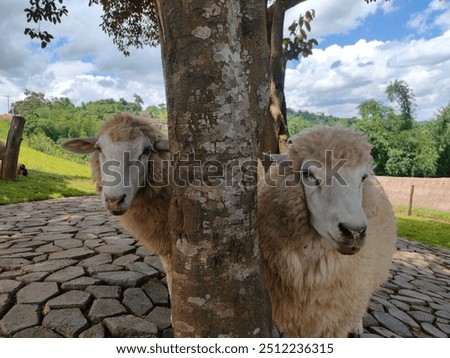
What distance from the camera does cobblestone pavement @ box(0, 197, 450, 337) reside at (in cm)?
256

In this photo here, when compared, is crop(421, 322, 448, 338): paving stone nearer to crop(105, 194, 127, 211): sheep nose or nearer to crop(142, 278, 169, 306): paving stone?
crop(142, 278, 169, 306): paving stone

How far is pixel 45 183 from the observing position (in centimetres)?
1099

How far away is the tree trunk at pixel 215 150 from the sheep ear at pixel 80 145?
5.62ft

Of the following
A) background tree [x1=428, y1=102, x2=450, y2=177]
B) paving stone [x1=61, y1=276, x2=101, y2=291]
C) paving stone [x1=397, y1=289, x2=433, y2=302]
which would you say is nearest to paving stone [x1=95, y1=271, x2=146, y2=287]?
paving stone [x1=61, y1=276, x2=101, y2=291]

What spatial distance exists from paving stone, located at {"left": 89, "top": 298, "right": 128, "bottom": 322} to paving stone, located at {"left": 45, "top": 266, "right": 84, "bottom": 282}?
2.05ft

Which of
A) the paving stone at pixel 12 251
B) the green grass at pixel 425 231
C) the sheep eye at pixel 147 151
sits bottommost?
the green grass at pixel 425 231

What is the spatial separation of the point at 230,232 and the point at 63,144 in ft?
7.51

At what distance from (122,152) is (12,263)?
2.33 m

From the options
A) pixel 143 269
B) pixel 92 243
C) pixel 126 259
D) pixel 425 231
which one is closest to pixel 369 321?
pixel 143 269

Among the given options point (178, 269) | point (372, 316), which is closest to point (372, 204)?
point (178, 269)

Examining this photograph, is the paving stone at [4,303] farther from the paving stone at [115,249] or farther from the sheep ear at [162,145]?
the sheep ear at [162,145]

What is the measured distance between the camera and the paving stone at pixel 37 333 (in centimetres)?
232

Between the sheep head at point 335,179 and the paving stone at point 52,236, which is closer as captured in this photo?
the sheep head at point 335,179

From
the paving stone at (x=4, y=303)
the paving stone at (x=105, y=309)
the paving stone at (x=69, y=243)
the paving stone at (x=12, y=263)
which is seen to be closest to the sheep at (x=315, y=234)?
the paving stone at (x=105, y=309)
